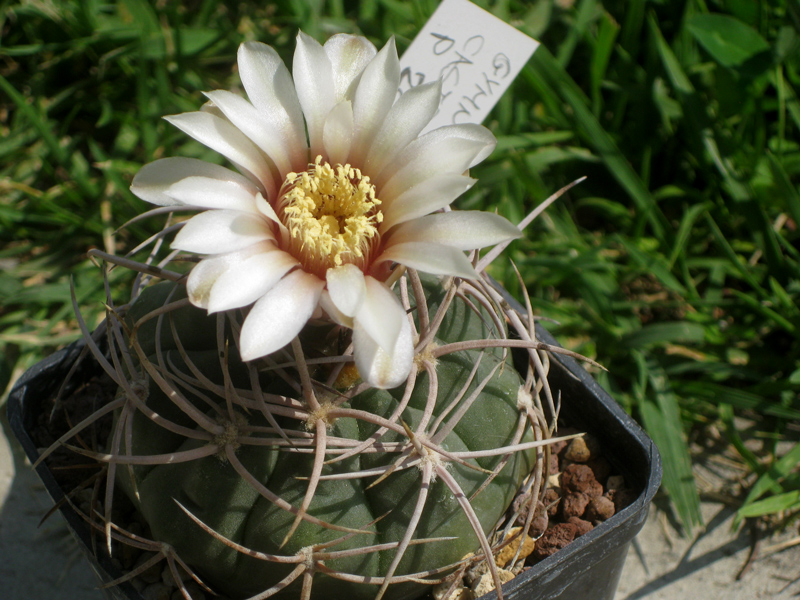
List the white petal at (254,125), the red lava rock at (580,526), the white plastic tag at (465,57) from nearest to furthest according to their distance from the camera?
the white petal at (254,125) → the red lava rock at (580,526) → the white plastic tag at (465,57)

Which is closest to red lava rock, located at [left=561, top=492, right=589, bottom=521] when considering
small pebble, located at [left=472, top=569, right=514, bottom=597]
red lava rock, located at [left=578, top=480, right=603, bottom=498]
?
red lava rock, located at [left=578, top=480, right=603, bottom=498]

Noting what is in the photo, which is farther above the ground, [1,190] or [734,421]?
[734,421]

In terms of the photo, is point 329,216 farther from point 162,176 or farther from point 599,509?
point 599,509

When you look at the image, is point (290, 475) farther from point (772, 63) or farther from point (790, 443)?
point (772, 63)

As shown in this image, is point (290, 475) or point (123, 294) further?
point (123, 294)

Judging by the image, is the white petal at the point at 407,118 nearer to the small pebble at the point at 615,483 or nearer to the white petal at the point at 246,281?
the white petal at the point at 246,281

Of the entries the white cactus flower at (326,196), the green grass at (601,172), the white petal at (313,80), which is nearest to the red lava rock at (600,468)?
the green grass at (601,172)

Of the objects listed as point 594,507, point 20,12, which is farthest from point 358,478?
point 20,12

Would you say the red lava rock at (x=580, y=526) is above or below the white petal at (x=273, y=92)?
below
